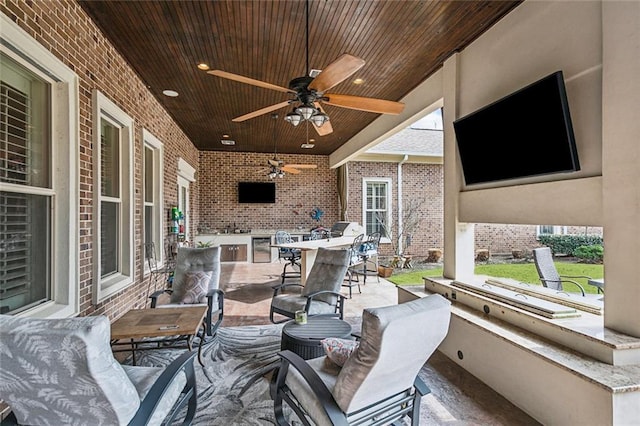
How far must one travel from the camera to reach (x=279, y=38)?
11.5 feet

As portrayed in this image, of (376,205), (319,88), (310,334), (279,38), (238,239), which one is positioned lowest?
(310,334)

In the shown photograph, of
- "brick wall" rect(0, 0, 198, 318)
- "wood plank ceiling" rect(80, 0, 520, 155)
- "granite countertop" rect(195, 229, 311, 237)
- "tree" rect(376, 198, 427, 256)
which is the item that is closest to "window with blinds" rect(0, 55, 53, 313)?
"brick wall" rect(0, 0, 198, 318)

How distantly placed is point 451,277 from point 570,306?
1242 mm

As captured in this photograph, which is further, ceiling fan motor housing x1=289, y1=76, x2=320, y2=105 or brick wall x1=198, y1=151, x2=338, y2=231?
brick wall x1=198, y1=151, x2=338, y2=231

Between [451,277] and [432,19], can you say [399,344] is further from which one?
[432,19]

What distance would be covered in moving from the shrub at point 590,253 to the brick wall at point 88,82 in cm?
1054

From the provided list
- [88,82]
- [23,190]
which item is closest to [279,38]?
[88,82]

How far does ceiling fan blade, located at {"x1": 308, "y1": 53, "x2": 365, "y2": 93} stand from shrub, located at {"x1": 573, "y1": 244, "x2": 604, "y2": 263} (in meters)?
9.65

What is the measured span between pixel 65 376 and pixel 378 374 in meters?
1.39

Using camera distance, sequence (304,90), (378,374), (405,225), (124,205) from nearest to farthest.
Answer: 1. (378,374)
2. (304,90)
3. (124,205)
4. (405,225)

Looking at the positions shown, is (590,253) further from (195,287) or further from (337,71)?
(195,287)

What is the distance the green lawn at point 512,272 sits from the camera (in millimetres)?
7038

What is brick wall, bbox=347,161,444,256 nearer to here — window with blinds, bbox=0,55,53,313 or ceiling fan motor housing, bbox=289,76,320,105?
ceiling fan motor housing, bbox=289,76,320,105

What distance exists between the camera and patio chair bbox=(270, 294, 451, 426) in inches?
64.2
